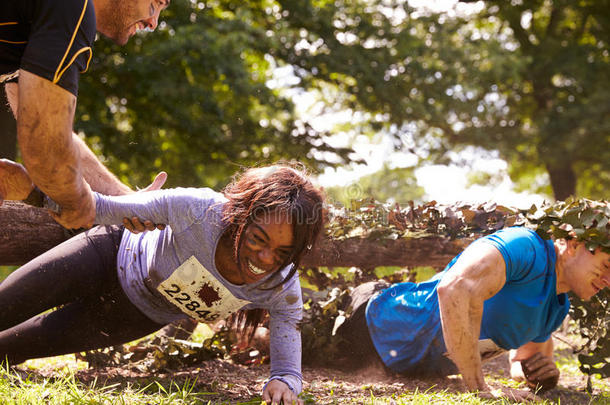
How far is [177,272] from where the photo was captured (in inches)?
102

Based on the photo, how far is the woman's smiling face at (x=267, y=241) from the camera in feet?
7.79

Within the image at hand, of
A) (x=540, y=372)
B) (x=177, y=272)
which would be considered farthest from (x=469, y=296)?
(x=177, y=272)

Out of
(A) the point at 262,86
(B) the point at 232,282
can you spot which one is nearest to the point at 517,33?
(A) the point at 262,86

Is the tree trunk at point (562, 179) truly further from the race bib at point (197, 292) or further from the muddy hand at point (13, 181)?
the muddy hand at point (13, 181)

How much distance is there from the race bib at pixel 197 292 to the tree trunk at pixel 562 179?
14.4 metres

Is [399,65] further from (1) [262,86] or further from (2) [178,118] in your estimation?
(2) [178,118]

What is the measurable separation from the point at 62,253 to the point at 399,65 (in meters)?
10.5

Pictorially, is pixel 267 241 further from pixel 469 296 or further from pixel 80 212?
pixel 469 296

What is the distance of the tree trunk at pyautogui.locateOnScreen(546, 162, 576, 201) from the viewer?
49.9 ft

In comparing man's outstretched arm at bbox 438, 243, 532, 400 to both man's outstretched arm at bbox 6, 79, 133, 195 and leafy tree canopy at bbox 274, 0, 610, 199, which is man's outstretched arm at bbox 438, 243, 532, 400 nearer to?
man's outstretched arm at bbox 6, 79, 133, 195

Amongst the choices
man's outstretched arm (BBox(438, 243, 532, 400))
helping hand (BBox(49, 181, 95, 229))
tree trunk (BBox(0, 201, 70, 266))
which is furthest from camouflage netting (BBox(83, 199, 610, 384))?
helping hand (BBox(49, 181, 95, 229))

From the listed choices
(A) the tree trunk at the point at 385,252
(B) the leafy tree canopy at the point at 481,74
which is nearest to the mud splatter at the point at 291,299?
(A) the tree trunk at the point at 385,252

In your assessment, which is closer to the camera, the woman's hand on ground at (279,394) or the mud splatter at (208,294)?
the woman's hand on ground at (279,394)

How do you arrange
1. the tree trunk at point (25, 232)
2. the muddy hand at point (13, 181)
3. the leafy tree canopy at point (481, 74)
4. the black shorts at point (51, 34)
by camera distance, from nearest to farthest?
the black shorts at point (51, 34) → the muddy hand at point (13, 181) → the tree trunk at point (25, 232) → the leafy tree canopy at point (481, 74)
